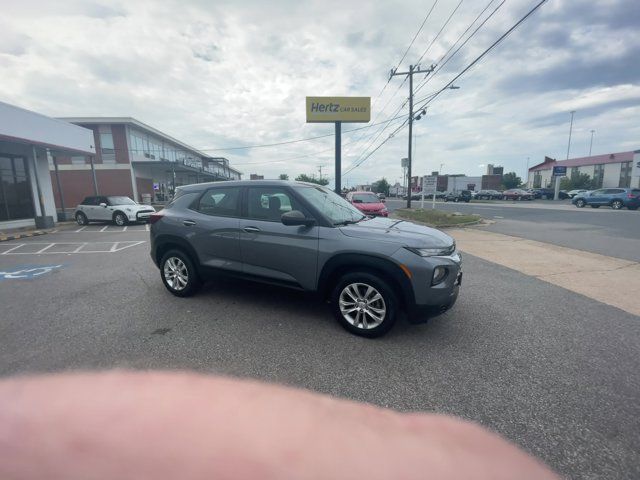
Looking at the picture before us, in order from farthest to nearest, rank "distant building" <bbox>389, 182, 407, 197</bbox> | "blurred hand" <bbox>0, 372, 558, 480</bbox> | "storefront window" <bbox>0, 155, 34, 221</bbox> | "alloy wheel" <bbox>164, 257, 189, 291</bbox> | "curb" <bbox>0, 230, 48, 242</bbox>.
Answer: "distant building" <bbox>389, 182, 407, 197</bbox>, "storefront window" <bbox>0, 155, 34, 221</bbox>, "curb" <bbox>0, 230, 48, 242</bbox>, "alloy wheel" <bbox>164, 257, 189, 291</bbox>, "blurred hand" <bbox>0, 372, 558, 480</bbox>

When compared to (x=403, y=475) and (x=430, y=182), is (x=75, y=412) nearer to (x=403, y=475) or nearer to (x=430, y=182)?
(x=403, y=475)

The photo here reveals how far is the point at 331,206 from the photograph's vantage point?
14.1 feet

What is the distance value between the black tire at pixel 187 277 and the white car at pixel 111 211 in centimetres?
1151

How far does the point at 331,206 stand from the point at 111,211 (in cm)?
1464

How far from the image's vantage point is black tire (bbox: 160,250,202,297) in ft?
15.4

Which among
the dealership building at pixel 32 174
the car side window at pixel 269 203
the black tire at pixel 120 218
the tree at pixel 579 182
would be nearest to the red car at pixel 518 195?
the tree at pixel 579 182

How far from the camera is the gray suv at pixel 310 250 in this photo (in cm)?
337

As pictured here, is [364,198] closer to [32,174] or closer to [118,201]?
[118,201]

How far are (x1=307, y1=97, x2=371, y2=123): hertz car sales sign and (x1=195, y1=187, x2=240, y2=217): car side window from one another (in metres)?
20.6

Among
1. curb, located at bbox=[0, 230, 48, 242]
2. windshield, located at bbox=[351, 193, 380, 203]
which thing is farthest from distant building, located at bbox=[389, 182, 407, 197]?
curb, located at bbox=[0, 230, 48, 242]

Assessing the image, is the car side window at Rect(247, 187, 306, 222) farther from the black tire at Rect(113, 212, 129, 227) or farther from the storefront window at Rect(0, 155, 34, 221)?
the storefront window at Rect(0, 155, 34, 221)

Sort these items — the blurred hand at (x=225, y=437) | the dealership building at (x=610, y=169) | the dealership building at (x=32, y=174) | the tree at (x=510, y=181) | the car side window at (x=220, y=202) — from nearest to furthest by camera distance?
1. the blurred hand at (x=225, y=437)
2. the car side window at (x=220, y=202)
3. the dealership building at (x=32, y=174)
4. the dealership building at (x=610, y=169)
5. the tree at (x=510, y=181)

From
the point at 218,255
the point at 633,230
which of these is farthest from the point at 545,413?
the point at 633,230

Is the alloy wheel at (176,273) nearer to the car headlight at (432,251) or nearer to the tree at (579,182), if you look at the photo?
the car headlight at (432,251)
